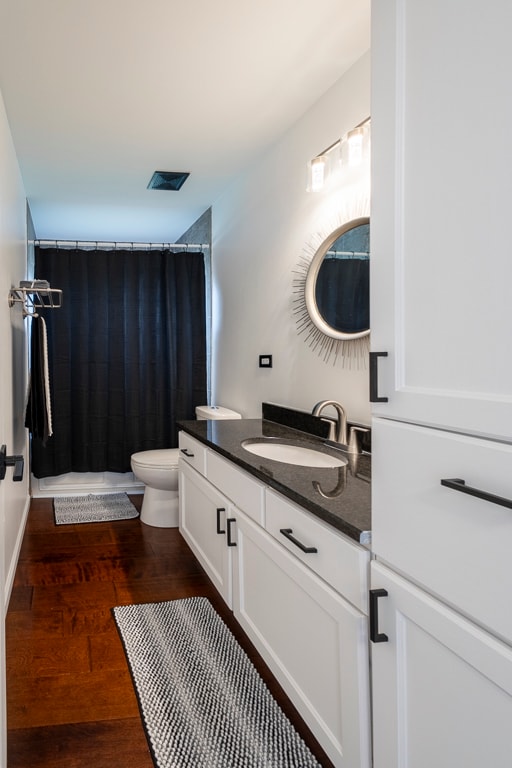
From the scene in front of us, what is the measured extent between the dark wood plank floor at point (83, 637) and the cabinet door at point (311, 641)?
0.81ft

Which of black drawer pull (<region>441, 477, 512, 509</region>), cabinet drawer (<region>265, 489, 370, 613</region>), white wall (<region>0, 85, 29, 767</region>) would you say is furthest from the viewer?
white wall (<region>0, 85, 29, 767</region>)

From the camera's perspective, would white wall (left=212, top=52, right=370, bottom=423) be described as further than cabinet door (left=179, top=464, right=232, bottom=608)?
Yes

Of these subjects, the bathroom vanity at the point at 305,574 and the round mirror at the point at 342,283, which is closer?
the bathroom vanity at the point at 305,574

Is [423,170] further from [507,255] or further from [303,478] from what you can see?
[303,478]

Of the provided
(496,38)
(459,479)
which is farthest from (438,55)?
(459,479)

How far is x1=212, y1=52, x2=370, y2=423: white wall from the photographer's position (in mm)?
2291

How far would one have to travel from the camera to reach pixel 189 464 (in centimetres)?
281

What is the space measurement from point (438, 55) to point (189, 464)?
2212 mm


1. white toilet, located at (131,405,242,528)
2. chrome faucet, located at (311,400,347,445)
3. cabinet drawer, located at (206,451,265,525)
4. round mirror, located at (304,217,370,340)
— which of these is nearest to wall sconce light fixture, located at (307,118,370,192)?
round mirror, located at (304,217,370,340)

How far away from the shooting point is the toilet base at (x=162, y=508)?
3.64 m

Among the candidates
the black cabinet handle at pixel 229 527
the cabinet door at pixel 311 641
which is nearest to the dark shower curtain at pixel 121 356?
the black cabinet handle at pixel 229 527

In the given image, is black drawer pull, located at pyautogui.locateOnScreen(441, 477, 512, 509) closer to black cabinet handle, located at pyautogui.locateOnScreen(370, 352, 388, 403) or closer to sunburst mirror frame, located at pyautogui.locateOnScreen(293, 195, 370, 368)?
black cabinet handle, located at pyautogui.locateOnScreen(370, 352, 388, 403)

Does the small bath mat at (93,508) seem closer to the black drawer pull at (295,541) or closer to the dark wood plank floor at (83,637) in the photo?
the dark wood plank floor at (83,637)

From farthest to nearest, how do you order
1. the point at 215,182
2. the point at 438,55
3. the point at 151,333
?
the point at 151,333, the point at 215,182, the point at 438,55
